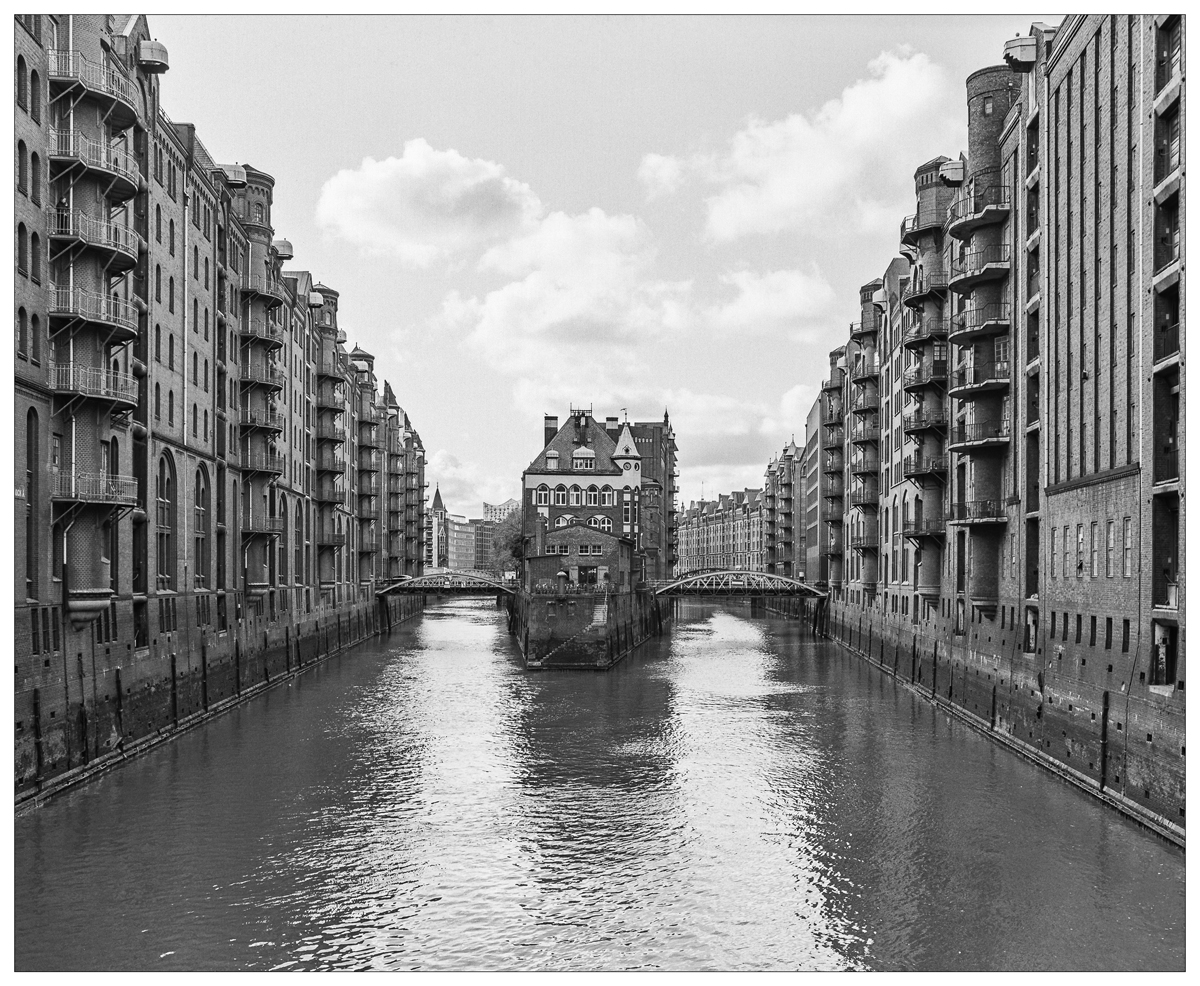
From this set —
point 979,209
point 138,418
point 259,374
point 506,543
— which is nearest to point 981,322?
point 979,209

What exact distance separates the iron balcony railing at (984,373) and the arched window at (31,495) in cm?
3281

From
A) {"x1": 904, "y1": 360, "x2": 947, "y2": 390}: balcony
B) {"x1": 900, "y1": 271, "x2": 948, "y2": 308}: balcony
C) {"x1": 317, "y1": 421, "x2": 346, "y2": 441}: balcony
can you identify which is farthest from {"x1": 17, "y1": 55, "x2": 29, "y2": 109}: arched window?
{"x1": 317, "y1": 421, "x2": 346, "y2": 441}: balcony

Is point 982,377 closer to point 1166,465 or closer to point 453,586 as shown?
point 1166,465

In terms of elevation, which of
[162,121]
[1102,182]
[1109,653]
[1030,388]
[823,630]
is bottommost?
[823,630]

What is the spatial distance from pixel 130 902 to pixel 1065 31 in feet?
117

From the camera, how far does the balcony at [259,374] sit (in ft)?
185

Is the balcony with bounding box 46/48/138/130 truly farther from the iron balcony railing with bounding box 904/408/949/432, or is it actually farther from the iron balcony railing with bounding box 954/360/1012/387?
the iron balcony railing with bounding box 904/408/949/432

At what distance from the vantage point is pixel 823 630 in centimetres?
9681

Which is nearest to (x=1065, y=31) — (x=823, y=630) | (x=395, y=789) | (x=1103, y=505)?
(x=1103, y=505)

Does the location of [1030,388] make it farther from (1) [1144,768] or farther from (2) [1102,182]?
(1) [1144,768]

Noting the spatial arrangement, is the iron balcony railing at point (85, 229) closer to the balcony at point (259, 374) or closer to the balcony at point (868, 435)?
the balcony at point (259, 374)

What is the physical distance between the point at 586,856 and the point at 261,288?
39741mm

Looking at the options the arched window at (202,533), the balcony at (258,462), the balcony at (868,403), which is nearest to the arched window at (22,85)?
the arched window at (202,533)

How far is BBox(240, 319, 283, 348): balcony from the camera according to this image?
5641 cm
